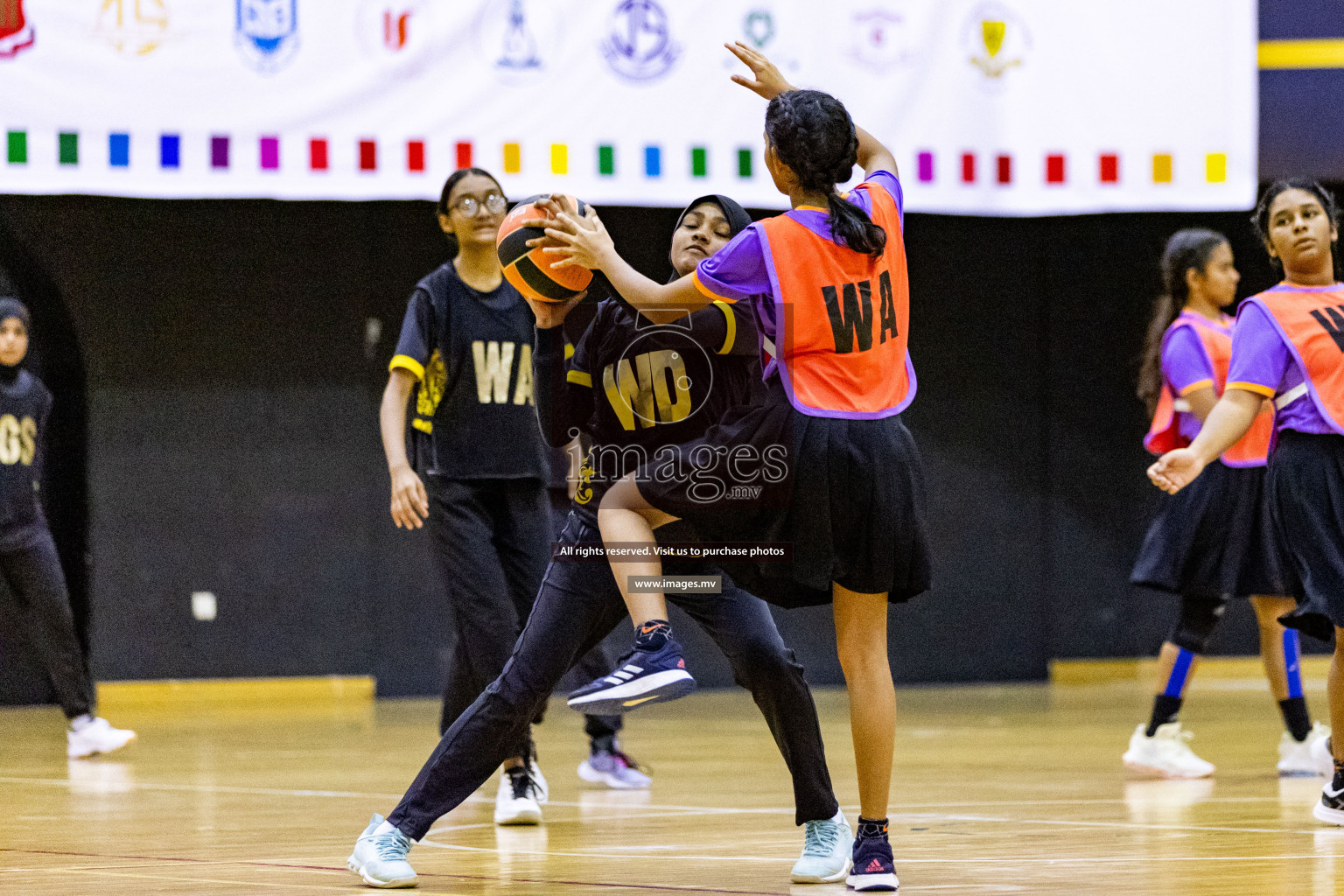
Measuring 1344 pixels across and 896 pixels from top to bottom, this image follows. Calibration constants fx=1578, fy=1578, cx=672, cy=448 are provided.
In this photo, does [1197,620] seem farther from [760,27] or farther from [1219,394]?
[760,27]

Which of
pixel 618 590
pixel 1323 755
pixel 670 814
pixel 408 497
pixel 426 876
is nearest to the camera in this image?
pixel 618 590

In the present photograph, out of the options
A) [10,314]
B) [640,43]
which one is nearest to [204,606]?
[10,314]

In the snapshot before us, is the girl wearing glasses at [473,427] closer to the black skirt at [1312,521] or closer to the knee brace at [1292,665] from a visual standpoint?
the black skirt at [1312,521]

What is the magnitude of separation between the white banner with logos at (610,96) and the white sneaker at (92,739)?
235 cm

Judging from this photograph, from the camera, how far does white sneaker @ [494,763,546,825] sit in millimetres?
4184

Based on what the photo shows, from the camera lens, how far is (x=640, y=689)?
2883 millimetres

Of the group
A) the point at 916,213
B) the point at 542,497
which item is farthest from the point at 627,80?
the point at 542,497

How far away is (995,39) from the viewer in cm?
750

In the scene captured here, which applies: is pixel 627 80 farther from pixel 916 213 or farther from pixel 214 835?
pixel 214 835

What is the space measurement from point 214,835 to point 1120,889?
221cm

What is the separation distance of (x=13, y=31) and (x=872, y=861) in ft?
18.2

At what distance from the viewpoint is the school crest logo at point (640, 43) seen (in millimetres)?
7121

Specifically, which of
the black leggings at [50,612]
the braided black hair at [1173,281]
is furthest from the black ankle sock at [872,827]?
the black leggings at [50,612]

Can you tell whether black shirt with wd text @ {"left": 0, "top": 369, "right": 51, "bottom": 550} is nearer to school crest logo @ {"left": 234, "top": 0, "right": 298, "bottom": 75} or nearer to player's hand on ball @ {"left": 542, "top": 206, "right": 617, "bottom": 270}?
school crest logo @ {"left": 234, "top": 0, "right": 298, "bottom": 75}
